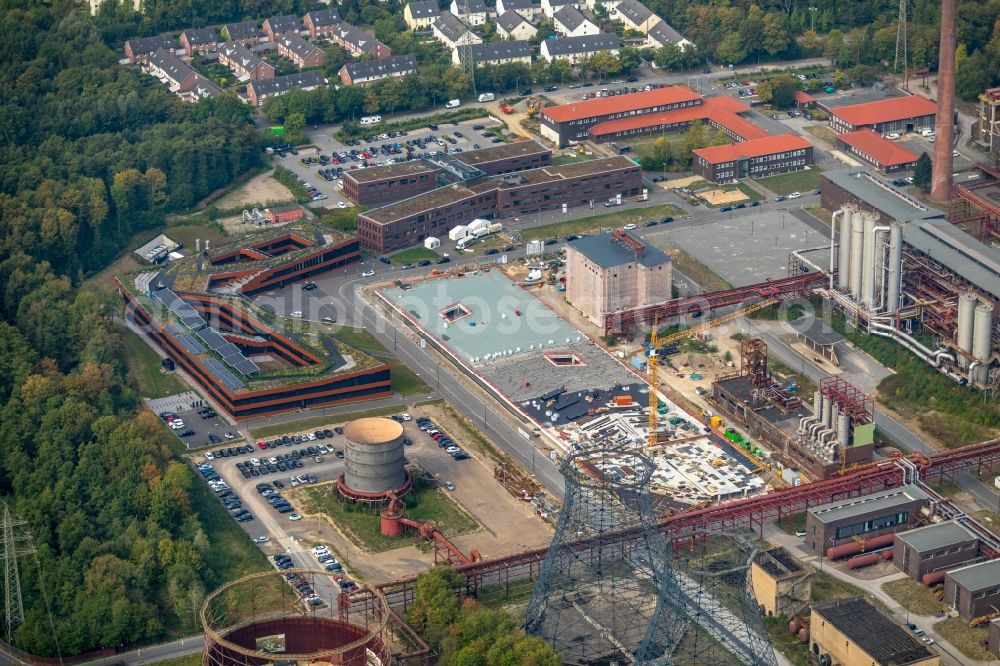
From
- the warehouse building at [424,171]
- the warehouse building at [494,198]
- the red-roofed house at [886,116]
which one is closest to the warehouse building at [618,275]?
the warehouse building at [494,198]

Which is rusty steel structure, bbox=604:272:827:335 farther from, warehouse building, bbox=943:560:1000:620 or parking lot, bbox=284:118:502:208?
warehouse building, bbox=943:560:1000:620

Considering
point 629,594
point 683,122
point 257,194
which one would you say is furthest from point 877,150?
point 629,594

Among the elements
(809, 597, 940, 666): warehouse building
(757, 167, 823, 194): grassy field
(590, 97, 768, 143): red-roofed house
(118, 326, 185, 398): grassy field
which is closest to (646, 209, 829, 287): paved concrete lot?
(757, 167, 823, 194): grassy field

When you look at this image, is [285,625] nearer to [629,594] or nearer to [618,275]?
[629,594]

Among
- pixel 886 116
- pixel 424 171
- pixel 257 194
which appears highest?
pixel 424 171

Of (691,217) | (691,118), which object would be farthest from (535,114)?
(691,217)

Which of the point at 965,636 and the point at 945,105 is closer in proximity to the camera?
the point at 965,636
